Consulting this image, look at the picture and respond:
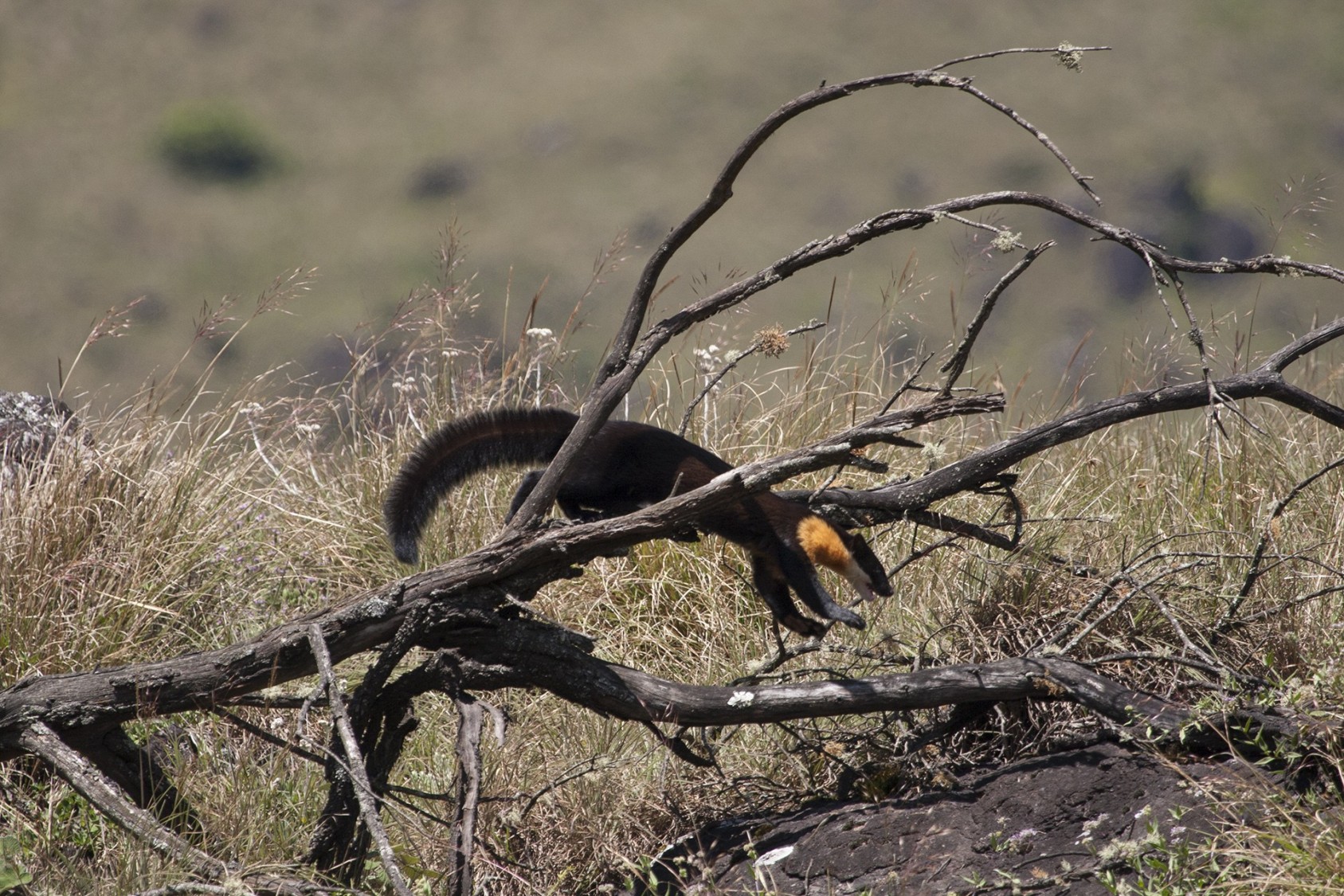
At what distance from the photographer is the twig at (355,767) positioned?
2.15 meters

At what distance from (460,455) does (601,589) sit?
1420mm

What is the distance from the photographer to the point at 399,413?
5.77 metres

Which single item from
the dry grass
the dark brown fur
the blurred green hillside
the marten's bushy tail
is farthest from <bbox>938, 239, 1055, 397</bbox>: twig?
the blurred green hillside

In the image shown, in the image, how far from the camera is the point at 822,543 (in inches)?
147

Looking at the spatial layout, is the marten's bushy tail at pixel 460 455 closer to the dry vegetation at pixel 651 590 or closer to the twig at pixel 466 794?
the dry vegetation at pixel 651 590

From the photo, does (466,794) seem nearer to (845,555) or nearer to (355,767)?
(355,767)

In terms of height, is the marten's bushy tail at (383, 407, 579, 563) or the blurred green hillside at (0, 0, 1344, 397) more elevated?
the blurred green hillside at (0, 0, 1344, 397)

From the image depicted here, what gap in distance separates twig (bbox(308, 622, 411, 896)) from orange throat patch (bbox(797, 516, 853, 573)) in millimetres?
1606

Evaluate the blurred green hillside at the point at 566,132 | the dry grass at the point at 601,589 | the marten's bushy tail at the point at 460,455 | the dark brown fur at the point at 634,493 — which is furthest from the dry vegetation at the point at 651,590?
the blurred green hillside at the point at 566,132

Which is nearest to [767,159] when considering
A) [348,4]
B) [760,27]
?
[760,27]

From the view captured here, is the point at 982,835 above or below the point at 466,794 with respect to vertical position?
below

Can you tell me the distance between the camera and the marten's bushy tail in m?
3.50

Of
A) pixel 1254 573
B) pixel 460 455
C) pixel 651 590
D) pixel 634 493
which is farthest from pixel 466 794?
pixel 1254 573

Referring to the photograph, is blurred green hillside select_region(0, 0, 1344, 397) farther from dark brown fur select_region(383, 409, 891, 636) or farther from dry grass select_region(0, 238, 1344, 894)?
dark brown fur select_region(383, 409, 891, 636)
